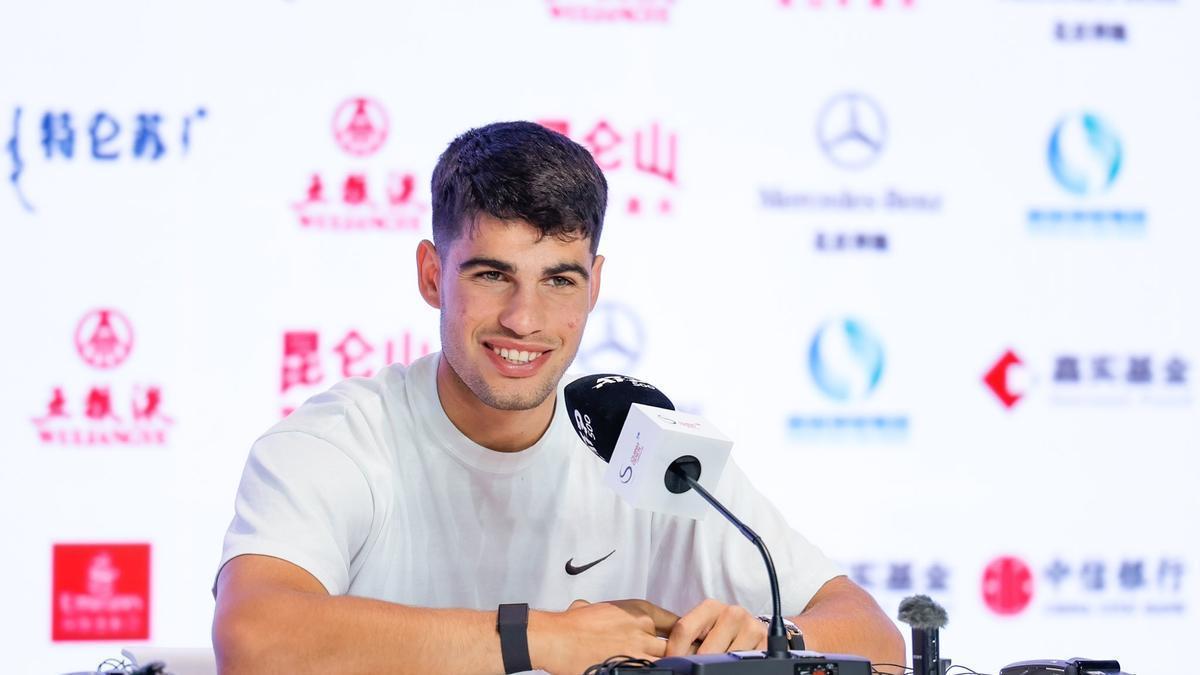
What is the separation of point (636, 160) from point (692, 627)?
7.48ft

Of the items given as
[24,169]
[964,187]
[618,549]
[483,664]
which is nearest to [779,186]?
[964,187]

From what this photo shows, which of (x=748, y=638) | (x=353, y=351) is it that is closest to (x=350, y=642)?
(x=748, y=638)

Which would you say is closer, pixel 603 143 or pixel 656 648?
pixel 656 648

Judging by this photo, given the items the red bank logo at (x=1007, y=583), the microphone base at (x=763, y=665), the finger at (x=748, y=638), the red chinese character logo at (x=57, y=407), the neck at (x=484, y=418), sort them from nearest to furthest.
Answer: the microphone base at (x=763, y=665) < the finger at (x=748, y=638) < the neck at (x=484, y=418) < the red chinese character logo at (x=57, y=407) < the red bank logo at (x=1007, y=583)

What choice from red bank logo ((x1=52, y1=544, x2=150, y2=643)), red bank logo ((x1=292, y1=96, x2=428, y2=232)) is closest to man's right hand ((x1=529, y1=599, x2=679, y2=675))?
red bank logo ((x1=292, y1=96, x2=428, y2=232))

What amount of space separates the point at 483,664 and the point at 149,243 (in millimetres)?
2342

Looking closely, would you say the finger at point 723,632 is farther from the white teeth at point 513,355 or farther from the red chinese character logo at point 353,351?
the red chinese character logo at point 353,351

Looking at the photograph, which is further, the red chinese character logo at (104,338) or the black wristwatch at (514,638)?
the red chinese character logo at (104,338)

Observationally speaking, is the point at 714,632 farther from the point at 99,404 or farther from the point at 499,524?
the point at 99,404

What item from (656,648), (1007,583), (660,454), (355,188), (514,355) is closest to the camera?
(660,454)

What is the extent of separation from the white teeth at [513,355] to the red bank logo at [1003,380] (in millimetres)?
2240

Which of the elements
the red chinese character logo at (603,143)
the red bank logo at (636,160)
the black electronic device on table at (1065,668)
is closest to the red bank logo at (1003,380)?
the red bank logo at (636,160)

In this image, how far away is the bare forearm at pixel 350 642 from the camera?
69.9 inches

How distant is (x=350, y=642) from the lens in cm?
178
